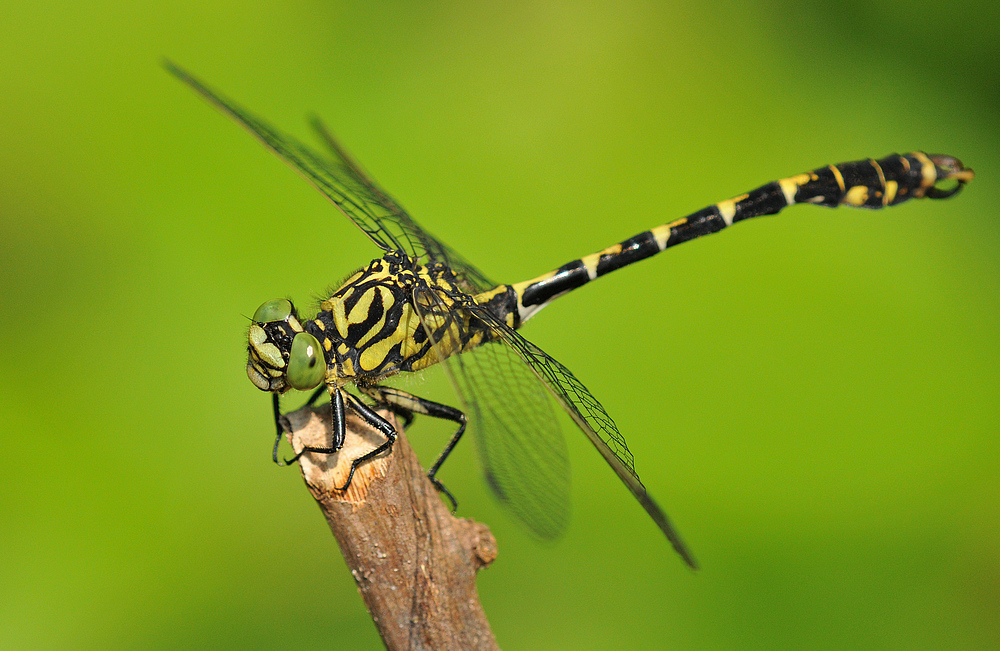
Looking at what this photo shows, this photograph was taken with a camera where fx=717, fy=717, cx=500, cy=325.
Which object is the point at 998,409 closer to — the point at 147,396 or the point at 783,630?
the point at 783,630

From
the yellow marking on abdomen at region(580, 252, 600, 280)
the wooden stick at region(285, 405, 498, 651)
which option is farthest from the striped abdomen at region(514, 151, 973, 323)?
the wooden stick at region(285, 405, 498, 651)

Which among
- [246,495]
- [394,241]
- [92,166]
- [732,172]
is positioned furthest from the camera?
[732,172]

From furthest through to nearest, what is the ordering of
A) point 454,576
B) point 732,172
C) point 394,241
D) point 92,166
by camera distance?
1. point 732,172
2. point 92,166
3. point 394,241
4. point 454,576

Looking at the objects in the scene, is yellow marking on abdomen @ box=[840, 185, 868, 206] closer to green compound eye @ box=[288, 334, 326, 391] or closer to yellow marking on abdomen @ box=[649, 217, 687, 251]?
yellow marking on abdomen @ box=[649, 217, 687, 251]

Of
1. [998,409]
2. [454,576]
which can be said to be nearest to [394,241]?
[454,576]

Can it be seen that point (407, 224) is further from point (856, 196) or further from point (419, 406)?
point (856, 196)

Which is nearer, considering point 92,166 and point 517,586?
point 517,586

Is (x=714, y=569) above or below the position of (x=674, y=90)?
below
